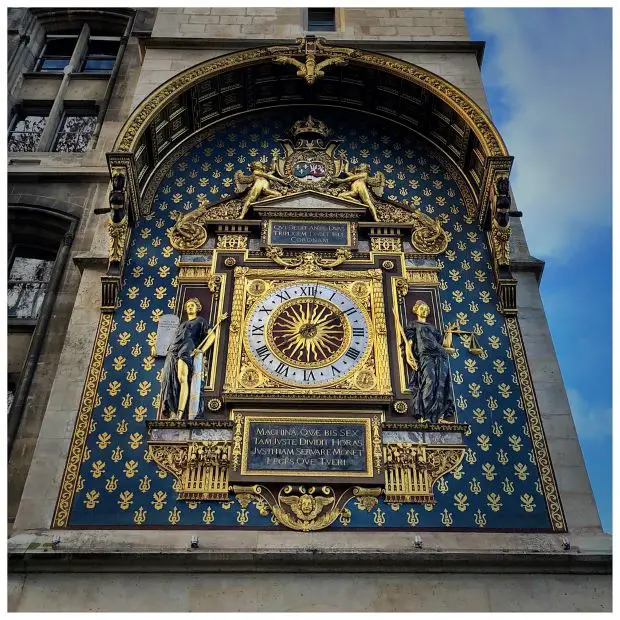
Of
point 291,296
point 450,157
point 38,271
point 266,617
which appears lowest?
point 266,617

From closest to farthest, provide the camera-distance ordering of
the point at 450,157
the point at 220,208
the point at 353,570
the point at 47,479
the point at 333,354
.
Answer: the point at 353,570, the point at 47,479, the point at 333,354, the point at 220,208, the point at 450,157

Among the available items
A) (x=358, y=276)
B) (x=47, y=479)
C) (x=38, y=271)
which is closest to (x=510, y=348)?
(x=358, y=276)

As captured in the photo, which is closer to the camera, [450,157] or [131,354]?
[131,354]

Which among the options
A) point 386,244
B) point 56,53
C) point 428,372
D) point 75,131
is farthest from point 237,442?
point 56,53

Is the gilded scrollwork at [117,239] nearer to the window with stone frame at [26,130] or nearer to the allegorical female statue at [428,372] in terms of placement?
the window with stone frame at [26,130]

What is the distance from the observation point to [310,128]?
55.4 feet

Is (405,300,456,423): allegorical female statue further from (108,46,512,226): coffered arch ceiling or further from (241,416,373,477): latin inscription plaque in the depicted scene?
(108,46,512,226): coffered arch ceiling

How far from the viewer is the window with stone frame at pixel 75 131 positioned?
1758 cm

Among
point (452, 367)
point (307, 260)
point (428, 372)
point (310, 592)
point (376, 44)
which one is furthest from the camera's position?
point (376, 44)

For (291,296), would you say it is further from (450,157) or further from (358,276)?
(450,157)

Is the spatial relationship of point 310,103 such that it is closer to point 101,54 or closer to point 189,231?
point 189,231

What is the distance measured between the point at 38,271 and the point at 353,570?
8910 mm

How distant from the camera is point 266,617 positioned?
1007 centimetres

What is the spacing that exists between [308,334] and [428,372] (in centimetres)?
206
